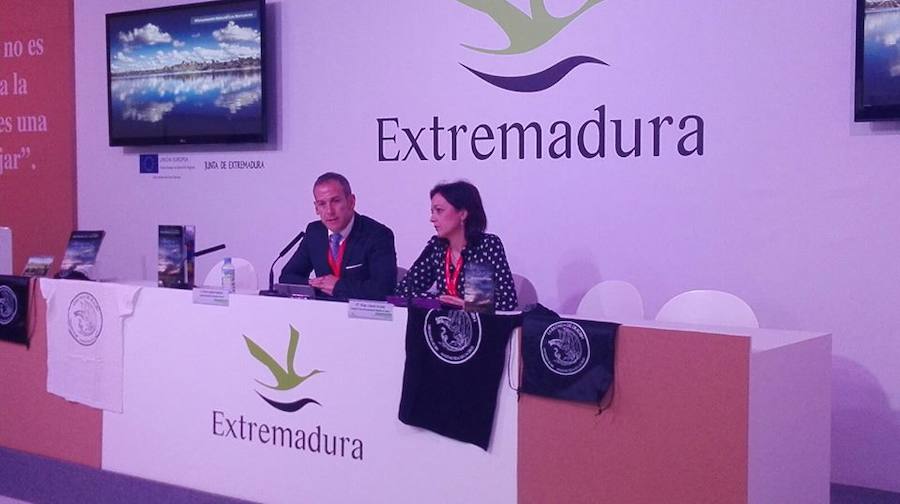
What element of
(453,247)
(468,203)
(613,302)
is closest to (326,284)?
(453,247)

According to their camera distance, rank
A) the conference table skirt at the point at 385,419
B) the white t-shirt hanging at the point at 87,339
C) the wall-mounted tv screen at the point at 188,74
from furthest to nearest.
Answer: the wall-mounted tv screen at the point at 188,74, the white t-shirt hanging at the point at 87,339, the conference table skirt at the point at 385,419

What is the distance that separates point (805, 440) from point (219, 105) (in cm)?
414

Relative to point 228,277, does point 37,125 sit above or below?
above

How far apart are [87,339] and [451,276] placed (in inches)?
60.4

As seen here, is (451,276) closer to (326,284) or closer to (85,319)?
(326,284)

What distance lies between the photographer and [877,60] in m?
3.97

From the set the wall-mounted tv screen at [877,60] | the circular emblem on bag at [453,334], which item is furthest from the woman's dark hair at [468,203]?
the wall-mounted tv screen at [877,60]

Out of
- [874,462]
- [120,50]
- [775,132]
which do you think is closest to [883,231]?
[775,132]

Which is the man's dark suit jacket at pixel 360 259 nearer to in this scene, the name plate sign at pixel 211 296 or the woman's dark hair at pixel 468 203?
the woman's dark hair at pixel 468 203

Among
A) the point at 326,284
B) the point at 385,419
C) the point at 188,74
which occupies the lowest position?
the point at 385,419

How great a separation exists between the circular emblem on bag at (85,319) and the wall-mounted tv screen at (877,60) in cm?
327

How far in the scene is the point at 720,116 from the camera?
4.45 metres

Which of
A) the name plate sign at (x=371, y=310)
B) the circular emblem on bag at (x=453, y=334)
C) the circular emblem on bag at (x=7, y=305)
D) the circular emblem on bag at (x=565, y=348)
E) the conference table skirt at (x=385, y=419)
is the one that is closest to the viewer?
the conference table skirt at (x=385, y=419)

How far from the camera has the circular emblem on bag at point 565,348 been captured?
9.35 ft
